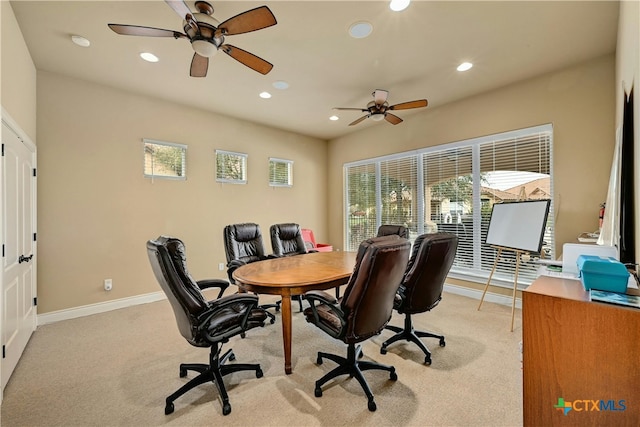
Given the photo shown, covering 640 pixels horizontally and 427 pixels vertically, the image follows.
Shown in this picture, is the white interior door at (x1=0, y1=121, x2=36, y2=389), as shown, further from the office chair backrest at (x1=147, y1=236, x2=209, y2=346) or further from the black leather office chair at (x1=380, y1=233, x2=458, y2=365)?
the black leather office chair at (x1=380, y1=233, x2=458, y2=365)

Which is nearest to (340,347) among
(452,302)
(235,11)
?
(452,302)

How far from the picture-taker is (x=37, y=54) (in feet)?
9.95

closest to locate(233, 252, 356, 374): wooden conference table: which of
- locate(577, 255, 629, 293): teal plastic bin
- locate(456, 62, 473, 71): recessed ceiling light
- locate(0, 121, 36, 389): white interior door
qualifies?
locate(577, 255, 629, 293): teal plastic bin

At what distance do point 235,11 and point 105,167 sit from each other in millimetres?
2873

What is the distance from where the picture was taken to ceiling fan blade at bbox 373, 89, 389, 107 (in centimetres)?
350

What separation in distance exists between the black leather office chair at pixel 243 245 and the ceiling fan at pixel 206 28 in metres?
2.09

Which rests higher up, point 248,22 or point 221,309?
point 248,22

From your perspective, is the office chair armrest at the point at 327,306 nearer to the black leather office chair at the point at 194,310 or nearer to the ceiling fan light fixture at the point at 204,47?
the black leather office chair at the point at 194,310

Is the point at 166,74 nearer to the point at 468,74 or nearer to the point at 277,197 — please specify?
the point at 277,197

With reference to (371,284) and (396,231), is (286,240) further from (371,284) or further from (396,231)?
(371,284)

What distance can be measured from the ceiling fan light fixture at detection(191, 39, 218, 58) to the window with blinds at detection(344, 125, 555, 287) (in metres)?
3.77

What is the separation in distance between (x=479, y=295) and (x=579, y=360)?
3508 mm

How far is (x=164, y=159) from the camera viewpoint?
14.4 ft

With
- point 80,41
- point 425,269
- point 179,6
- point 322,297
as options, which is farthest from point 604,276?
point 80,41
